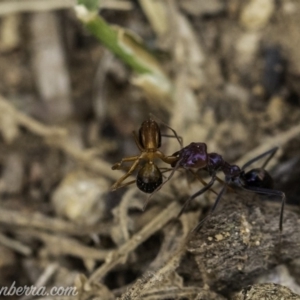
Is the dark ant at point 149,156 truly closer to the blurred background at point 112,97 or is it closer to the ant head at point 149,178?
the ant head at point 149,178

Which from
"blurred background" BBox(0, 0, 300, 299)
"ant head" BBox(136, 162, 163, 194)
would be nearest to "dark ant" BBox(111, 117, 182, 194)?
"ant head" BBox(136, 162, 163, 194)

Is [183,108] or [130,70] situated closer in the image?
[183,108]

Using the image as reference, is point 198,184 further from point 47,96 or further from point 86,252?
point 47,96

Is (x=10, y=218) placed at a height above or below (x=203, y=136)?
below

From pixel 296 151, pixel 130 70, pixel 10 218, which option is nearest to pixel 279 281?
pixel 296 151

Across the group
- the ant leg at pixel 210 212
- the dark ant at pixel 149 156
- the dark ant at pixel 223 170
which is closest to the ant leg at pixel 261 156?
the dark ant at pixel 223 170

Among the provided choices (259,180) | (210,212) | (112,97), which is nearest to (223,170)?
(259,180)

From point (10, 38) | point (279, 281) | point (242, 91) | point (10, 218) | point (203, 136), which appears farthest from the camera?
point (10, 38)
